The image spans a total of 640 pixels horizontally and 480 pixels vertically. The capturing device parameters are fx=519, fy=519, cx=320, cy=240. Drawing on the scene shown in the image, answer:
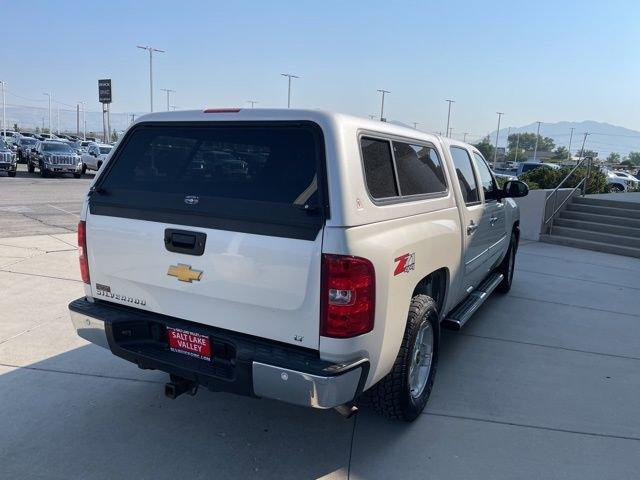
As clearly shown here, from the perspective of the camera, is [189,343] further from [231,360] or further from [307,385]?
[307,385]

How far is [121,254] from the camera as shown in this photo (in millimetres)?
3111

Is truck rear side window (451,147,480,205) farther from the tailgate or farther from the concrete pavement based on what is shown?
the tailgate

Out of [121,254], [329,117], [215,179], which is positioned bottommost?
[121,254]

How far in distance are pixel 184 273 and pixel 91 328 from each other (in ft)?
2.71

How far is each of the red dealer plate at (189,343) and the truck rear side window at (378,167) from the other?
1248 millimetres

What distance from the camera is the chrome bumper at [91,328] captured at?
3.18 metres

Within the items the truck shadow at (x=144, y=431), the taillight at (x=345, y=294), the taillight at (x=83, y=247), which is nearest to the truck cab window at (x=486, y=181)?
the truck shadow at (x=144, y=431)

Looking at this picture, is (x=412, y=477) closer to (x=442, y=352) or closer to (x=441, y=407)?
(x=441, y=407)

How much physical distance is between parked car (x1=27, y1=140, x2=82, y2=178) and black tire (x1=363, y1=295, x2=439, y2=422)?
24453 millimetres

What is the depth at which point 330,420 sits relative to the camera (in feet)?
11.6

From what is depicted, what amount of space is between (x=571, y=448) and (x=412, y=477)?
1.14m

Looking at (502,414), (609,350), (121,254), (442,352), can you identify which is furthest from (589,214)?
(121,254)

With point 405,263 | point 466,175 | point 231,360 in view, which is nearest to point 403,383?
point 405,263

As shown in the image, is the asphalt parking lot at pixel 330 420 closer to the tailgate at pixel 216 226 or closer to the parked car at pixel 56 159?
the tailgate at pixel 216 226
